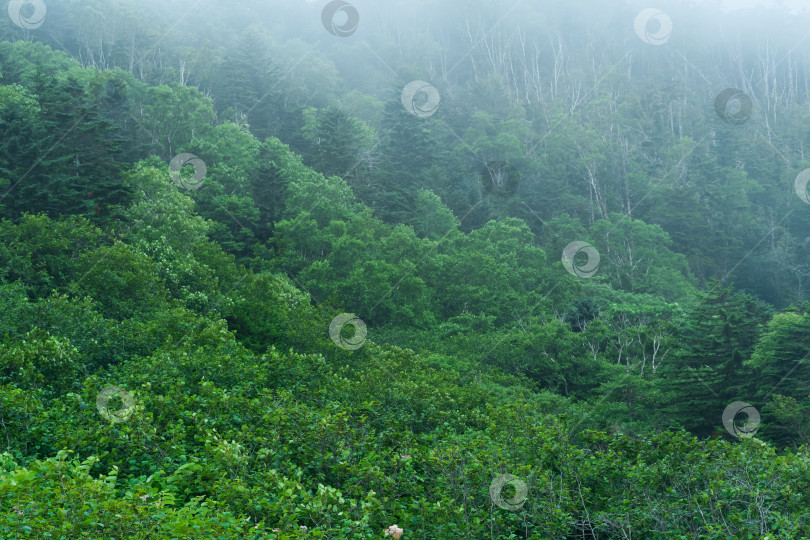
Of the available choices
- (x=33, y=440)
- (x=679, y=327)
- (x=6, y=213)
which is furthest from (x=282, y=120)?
(x=33, y=440)

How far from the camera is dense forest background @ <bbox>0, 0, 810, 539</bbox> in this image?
403 inches

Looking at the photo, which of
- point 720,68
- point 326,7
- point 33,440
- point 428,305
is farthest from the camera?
point 326,7

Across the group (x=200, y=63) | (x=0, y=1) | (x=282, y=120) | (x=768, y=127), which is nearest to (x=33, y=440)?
(x=282, y=120)

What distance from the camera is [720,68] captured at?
3883 inches

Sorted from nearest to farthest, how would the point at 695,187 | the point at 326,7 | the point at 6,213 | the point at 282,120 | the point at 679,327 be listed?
1. the point at 6,213
2. the point at 679,327
3. the point at 282,120
4. the point at 695,187
5. the point at 326,7

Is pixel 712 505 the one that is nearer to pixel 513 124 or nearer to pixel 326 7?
pixel 513 124

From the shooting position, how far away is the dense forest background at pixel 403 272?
33.6 feet

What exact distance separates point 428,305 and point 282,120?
34325mm

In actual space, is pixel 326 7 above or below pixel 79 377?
above

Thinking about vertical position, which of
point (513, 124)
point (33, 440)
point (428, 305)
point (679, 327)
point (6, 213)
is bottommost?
point (33, 440)

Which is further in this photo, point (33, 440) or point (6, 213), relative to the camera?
point (6, 213)

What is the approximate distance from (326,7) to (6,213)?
87246 mm

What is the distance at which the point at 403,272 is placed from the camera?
39781 mm

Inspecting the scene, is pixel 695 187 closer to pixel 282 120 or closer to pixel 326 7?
pixel 282 120
